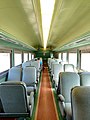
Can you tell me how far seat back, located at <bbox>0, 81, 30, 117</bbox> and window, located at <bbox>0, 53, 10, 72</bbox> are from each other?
2.24m

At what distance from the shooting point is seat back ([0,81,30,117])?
2.84 meters

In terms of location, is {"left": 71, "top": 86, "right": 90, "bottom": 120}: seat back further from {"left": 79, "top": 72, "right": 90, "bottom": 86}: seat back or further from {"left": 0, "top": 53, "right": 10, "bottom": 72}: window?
{"left": 0, "top": 53, "right": 10, "bottom": 72}: window

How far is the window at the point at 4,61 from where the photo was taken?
17.5 ft

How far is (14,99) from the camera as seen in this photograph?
118 inches

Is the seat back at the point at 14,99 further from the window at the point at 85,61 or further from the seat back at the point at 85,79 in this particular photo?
the window at the point at 85,61

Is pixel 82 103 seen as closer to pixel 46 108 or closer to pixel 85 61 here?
pixel 46 108

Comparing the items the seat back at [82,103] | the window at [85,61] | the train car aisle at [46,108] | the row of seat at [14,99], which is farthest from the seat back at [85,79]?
the window at [85,61]

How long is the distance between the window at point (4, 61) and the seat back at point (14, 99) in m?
2.24

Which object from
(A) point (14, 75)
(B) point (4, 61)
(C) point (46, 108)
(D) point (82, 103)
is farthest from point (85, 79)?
(B) point (4, 61)

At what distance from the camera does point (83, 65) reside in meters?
6.55

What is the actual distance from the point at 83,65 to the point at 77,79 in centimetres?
284

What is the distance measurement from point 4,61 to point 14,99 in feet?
9.55

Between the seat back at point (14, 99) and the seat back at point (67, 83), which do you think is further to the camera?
the seat back at point (67, 83)

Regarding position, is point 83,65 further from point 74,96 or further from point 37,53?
point 37,53
